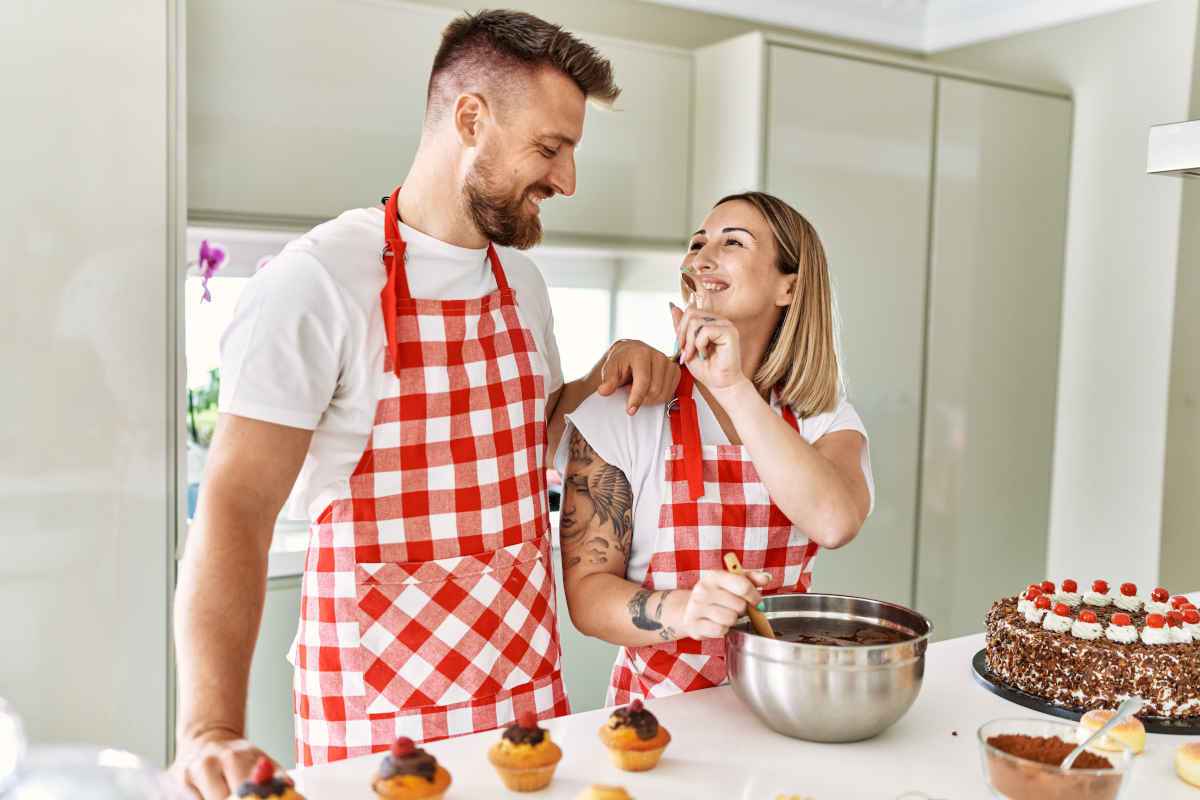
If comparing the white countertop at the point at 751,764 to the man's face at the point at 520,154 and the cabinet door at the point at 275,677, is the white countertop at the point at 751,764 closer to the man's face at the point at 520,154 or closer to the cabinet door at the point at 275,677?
the man's face at the point at 520,154

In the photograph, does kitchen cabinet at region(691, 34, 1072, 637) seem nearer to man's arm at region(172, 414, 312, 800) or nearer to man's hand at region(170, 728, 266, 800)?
man's arm at region(172, 414, 312, 800)

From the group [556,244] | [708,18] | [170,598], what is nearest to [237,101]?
[556,244]

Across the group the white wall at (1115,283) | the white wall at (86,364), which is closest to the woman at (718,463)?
the white wall at (86,364)

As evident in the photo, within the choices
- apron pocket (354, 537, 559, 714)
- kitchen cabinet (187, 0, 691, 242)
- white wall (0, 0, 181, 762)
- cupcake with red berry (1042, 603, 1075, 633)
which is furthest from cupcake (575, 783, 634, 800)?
kitchen cabinet (187, 0, 691, 242)

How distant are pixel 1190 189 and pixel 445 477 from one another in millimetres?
2720

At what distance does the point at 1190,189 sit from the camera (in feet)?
10.6

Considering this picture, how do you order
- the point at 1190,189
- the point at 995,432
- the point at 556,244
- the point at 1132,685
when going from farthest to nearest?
the point at 995,432, the point at 1190,189, the point at 556,244, the point at 1132,685

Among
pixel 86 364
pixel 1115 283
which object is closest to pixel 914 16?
pixel 1115 283

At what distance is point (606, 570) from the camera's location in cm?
158

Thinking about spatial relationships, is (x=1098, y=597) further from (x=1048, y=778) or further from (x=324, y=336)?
(x=324, y=336)

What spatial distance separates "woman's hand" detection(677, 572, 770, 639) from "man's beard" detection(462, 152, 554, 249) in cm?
58

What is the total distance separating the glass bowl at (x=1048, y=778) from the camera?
102 cm

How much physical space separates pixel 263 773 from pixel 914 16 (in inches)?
141

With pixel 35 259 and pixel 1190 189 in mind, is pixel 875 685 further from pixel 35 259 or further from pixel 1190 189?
pixel 1190 189
